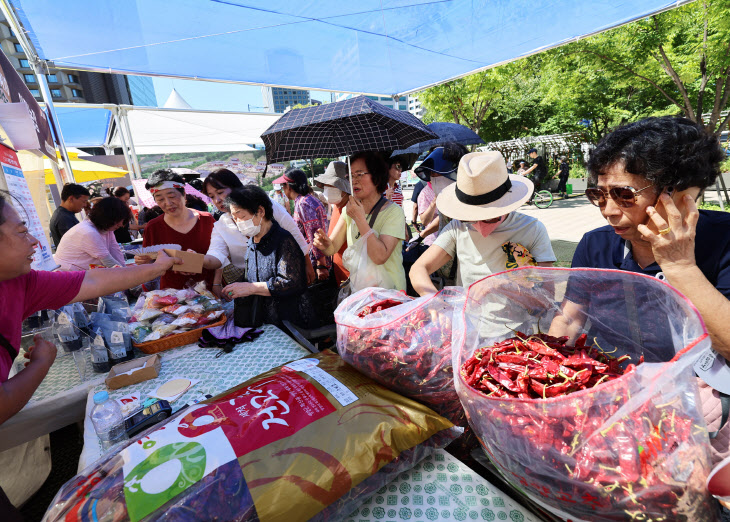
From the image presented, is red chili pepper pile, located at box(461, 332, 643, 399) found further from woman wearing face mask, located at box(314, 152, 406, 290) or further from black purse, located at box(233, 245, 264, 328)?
black purse, located at box(233, 245, 264, 328)

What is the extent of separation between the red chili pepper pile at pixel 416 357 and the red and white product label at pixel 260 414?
9.5 inches

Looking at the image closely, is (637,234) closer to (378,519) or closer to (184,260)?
(378,519)

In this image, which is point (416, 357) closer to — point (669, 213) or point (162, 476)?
point (162, 476)

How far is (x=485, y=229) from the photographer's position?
190 cm

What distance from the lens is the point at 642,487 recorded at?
0.68 m

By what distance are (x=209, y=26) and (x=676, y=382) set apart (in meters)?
5.29

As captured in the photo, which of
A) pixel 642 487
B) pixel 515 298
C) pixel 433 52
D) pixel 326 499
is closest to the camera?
pixel 642 487

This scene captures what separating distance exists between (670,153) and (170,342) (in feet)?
8.63

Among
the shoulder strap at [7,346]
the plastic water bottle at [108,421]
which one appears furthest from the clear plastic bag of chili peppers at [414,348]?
the shoulder strap at [7,346]

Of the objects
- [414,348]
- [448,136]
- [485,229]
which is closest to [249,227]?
[485,229]

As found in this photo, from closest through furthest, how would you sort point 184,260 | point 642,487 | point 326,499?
point 642,487
point 326,499
point 184,260

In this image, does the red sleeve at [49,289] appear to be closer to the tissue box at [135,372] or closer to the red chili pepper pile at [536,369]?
the tissue box at [135,372]

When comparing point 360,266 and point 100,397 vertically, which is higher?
point 360,266

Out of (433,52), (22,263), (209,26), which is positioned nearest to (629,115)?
(433,52)
